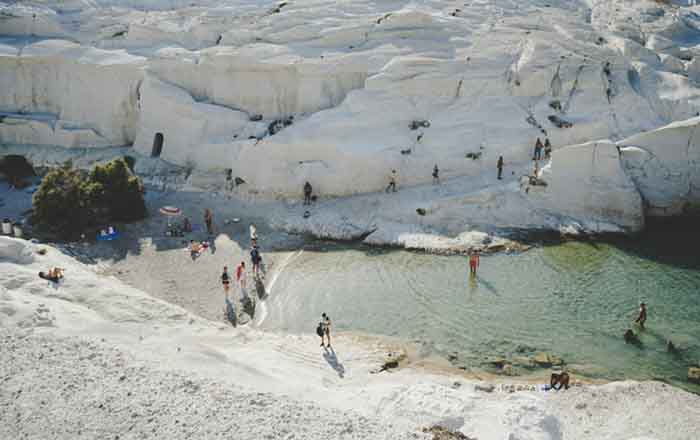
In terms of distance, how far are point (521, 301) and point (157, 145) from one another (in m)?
22.0

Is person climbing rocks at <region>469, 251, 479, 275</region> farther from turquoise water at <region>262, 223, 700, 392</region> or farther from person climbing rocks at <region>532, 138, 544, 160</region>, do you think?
person climbing rocks at <region>532, 138, 544, 160</region>

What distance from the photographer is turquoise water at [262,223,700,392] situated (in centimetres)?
1623

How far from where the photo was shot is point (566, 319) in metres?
17.6

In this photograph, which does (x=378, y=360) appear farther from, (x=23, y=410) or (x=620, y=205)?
(x=620, y=205)

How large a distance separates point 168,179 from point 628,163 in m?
21.4

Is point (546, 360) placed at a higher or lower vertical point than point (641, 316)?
lower

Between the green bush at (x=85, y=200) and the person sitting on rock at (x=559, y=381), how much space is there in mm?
18425

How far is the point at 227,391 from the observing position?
39.8ft

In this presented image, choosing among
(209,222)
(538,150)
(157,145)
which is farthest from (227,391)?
(157,145)

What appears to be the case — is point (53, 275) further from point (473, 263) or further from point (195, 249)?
point (473, 263)

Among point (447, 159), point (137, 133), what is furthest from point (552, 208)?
point (137, 133)

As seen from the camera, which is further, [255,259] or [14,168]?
[14,168]

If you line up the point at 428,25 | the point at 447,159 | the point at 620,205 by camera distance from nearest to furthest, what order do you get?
1. the point at 620,205
2. the point at 447,159
3. the point at 428,25

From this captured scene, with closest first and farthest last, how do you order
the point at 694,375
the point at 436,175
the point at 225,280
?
the point at 694,375, the point at 225,280, the point at 436,175
